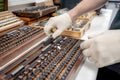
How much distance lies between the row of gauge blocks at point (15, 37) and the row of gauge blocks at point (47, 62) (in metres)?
0.10

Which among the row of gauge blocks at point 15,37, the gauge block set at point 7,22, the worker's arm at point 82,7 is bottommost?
the row of gauge blocks at point 15,37

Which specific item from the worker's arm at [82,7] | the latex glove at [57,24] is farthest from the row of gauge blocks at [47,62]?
the worker's arm at [82,7]

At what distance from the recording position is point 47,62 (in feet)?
2.19

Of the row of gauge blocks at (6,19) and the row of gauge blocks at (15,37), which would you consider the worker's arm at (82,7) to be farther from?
the row of gauge blocks at (6,19)

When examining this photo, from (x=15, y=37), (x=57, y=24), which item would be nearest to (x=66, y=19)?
(x=57, y=24)

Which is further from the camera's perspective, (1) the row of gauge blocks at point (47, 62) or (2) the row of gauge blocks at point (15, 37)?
(2) the row of gauge blocks at point (15, 37)

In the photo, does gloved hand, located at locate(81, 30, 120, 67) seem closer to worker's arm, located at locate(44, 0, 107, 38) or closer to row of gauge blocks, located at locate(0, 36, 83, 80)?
row of gauge blocks, located at locate(0, 36, 83, 80)

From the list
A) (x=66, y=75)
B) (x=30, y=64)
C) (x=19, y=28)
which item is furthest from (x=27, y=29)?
(x=66, y=75)

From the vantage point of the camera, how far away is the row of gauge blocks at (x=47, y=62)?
0.58 metres

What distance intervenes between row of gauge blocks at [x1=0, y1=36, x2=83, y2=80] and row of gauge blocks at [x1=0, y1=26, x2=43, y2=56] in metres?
0.10

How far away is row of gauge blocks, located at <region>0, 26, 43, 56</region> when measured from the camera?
776mm

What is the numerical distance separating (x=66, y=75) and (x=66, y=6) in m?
1.46

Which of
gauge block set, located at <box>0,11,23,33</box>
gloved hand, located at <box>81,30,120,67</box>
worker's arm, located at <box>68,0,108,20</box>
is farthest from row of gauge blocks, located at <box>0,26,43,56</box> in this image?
gloved hand, located at <box>81,30,120,67</box>

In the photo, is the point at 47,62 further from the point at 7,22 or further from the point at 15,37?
the point at 7,22
